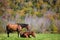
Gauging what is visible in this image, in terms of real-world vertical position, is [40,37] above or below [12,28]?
below

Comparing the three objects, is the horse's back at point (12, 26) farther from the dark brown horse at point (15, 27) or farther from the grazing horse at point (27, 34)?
the grazing horse at point (27, 34)

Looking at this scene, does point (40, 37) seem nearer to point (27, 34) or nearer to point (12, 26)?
point (27, 34)

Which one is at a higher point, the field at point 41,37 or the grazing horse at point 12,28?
the grazing horse at point 12,28

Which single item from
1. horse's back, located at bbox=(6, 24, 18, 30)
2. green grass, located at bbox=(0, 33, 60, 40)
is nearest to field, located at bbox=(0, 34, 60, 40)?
green grass, located at bbox=(0, 33, 60, 40)

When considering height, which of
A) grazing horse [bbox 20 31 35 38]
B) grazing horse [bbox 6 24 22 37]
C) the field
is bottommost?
the field

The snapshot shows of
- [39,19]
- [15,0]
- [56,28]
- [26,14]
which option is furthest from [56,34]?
[15,0]

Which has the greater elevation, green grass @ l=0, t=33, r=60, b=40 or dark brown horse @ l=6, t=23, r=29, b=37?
dark brown horse @ l=6, t=23, r=29, b=37

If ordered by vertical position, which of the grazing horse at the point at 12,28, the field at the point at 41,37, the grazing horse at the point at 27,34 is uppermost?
the grazing horse at the point at 12,28

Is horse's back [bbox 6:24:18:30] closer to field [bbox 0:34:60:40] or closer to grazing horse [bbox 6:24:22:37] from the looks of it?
grazing horse [bbox 6:24:22:37]

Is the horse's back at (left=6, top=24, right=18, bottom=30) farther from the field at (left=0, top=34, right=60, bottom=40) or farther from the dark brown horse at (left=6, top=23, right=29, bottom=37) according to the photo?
the field at (left=0, top=34, right=60, bottom=40)

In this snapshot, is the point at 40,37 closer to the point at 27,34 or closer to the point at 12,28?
the point at 27,34

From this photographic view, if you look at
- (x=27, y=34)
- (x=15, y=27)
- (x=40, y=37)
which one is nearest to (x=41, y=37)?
(x=40, y=37)

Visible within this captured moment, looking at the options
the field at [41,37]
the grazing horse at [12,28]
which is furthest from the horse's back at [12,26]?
the field at [41,37]

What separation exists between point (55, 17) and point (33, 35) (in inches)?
14.4
